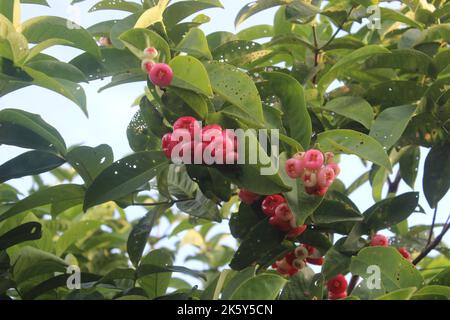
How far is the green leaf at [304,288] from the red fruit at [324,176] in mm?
170

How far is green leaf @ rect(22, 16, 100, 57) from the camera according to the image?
57.3 inches

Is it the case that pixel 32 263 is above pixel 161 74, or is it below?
below

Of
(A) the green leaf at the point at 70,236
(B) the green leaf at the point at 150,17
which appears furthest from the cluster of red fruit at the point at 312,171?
(A) the green leaf at the point at 70,236

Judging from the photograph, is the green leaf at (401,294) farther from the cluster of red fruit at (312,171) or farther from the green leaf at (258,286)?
the cluster of red fruit at (312,171)

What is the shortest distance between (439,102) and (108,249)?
4.07 ft

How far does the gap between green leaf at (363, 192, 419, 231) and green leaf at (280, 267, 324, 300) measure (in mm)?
230

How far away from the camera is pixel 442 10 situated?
176 centimetres

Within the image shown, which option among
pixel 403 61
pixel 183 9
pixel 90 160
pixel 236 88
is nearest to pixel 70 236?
pixel 90 160

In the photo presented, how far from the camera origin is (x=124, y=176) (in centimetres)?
144

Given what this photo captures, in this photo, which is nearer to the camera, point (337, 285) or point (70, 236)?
point (337, 285)

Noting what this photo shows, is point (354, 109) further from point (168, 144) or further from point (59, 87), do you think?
point (59, 87)

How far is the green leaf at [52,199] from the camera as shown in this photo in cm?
155

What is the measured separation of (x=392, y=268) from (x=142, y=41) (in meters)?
0.58

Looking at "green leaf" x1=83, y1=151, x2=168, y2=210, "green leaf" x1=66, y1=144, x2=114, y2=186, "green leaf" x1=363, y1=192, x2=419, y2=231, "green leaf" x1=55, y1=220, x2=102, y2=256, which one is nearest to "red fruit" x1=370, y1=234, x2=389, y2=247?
"green leaf" x1=363, y1=192, x2=419, y2=231
